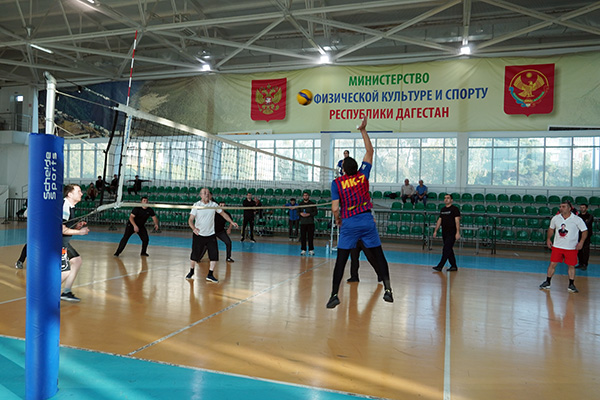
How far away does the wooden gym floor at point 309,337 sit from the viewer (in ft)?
12.2

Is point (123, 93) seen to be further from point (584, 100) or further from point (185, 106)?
point (584, 100)

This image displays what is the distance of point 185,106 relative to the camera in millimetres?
22156


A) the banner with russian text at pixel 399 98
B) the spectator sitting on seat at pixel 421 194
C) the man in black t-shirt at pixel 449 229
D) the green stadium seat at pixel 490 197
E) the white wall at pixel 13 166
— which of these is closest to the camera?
the man in black t-shirt at pixel 449 229

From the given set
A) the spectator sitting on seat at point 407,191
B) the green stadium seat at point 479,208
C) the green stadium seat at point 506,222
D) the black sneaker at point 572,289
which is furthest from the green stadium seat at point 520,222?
the black sneaker at point 572,289

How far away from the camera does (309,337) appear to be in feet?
16.7

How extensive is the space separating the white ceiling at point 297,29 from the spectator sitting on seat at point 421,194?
5575 millimetres

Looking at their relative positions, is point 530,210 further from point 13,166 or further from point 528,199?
point 13,166

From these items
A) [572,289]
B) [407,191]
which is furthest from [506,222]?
[572,289]

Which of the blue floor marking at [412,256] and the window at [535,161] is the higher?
the window at [535,161]

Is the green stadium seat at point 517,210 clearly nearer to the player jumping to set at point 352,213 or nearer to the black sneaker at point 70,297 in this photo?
the player jumping to set at point 352,213

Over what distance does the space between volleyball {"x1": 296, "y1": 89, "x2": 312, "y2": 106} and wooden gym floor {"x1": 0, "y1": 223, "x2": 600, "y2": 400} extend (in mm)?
12085

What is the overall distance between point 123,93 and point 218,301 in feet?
68.2

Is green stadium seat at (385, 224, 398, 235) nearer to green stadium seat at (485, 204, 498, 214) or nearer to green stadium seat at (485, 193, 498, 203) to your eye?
green stadium seat at (485, 204, 498, 214)

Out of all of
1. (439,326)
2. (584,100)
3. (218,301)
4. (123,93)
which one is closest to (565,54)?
(584,100)
